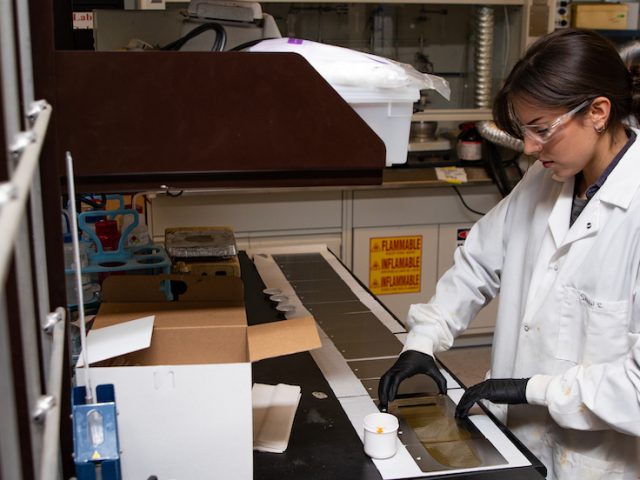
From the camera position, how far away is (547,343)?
144 centimetres

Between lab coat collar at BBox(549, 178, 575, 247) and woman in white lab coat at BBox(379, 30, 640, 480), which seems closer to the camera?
woman in white lab coat at BBox(379, 30, 640, 480)

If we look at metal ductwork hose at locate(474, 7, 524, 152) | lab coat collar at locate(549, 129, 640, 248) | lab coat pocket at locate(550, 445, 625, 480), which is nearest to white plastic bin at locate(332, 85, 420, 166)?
lab coat collar at locate(549, 129, 640, 248)

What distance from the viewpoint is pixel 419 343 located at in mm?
1500

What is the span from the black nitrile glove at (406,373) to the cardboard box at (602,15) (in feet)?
8.30

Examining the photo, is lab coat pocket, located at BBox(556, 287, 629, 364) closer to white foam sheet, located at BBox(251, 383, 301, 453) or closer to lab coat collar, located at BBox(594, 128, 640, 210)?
lab coat collar, located at BBox(594, 128, 640, 210)

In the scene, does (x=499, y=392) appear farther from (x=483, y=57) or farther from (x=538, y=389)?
(x=483, y=57)

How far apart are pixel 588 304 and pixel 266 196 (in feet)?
6.66

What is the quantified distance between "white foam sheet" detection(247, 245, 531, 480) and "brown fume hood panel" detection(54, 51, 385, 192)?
482 mm

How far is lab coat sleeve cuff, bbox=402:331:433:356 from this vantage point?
1481mm

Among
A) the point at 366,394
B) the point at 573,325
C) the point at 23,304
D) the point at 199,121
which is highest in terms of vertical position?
the point at 199,121

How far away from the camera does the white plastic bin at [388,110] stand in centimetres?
113

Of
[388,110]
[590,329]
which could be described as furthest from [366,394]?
[388,110]

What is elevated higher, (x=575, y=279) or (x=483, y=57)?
(x=483, y=57)

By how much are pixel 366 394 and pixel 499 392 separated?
0.25 m
